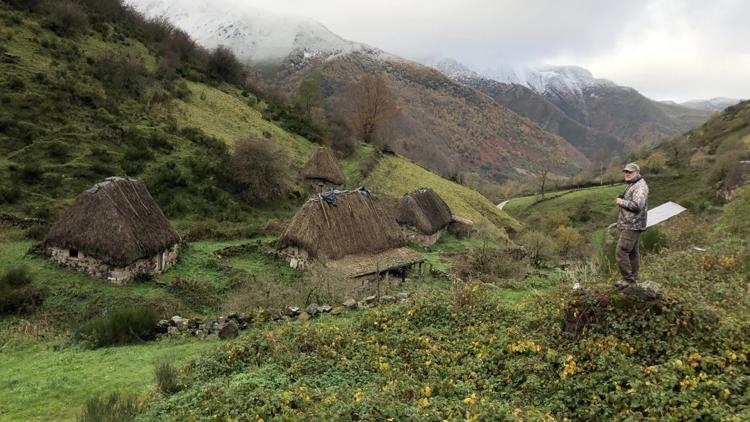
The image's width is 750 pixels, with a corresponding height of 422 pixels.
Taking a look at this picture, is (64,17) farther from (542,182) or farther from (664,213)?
(542,182)

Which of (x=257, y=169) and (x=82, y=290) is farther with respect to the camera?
(x=257, y=169)

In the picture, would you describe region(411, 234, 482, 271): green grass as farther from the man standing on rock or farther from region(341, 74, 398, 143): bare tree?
region(341, 74, 398, 143): bare tree

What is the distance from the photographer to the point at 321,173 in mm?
38500

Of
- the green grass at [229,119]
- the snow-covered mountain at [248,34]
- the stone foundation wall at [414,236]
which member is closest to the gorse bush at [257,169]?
the green grass at [229,119]

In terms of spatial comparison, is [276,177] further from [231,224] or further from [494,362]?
[494,362]

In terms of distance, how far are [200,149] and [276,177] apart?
5632 millimetres

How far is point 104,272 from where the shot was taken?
57.9 ft

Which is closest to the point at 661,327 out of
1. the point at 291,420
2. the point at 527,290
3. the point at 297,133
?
the point at 291,420

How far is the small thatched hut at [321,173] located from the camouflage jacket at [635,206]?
30.9m

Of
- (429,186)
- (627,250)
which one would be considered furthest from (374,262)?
(429,186)

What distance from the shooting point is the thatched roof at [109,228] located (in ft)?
57.5

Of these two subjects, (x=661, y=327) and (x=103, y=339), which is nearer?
(x=661, y=327)

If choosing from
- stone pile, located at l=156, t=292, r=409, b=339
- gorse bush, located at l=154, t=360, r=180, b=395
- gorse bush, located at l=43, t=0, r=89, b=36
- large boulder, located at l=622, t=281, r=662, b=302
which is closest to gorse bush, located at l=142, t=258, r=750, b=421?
large boulder, located at l=622, t=281, r=662, b=302

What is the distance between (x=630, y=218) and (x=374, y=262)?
16.2 meters
